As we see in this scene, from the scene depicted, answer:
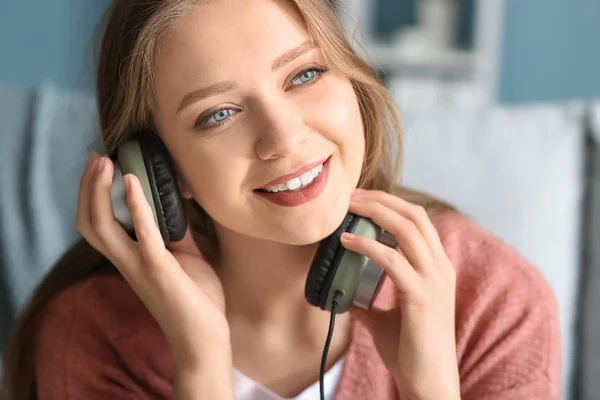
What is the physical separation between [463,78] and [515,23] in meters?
0.43

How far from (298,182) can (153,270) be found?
23cm

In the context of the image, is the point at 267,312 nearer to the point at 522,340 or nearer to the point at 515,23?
the point at 522,340

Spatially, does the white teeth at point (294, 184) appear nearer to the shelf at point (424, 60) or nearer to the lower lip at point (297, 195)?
the lower lip at point (297, 195)

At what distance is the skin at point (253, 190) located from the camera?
2.78 feet

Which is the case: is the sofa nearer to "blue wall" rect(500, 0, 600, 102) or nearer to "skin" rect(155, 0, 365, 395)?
"skin" rect(155, 0, 365, 395)

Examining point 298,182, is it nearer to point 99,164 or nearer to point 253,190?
point 253,190

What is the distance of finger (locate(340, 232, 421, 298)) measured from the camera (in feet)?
2.88

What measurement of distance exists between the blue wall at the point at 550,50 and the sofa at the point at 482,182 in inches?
78.6

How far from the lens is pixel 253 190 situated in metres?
0.89

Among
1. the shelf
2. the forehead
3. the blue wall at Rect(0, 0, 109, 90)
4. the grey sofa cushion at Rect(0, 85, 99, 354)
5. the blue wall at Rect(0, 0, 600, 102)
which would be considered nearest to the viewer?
the forehead

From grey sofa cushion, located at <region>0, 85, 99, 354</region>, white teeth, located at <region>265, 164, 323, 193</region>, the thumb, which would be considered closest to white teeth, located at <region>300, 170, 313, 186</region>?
white teeth, located at <region>265, 164, 323, 193</region>

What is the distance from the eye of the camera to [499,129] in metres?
1.39

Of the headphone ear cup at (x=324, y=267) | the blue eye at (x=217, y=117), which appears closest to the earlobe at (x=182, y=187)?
the blue eye at (x=217, y=117)

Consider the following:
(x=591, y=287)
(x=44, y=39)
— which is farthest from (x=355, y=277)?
(x=44, y=39)
